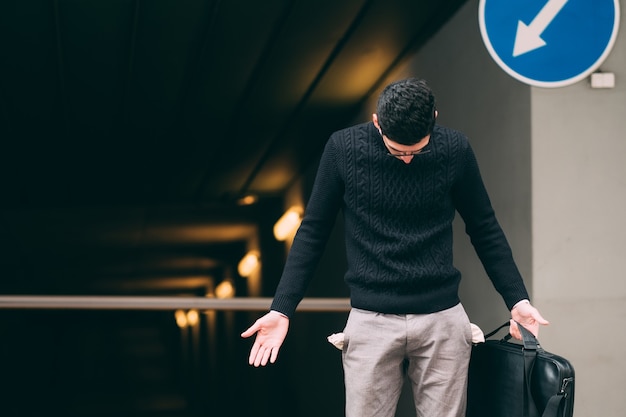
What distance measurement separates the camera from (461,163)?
88.4 inches

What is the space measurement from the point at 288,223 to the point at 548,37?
7.76m

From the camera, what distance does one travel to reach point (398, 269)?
2.18 metres

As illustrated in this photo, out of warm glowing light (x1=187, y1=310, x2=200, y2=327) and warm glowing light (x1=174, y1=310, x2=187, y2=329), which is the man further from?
warm glowing light (x1=174, y1=310, x2=187, y2=329)

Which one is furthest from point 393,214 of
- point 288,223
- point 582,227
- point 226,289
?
point 226,289

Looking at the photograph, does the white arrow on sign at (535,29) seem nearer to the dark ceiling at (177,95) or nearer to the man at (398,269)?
the man at (398,269)

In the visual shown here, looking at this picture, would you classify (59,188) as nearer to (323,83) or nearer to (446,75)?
(323,83)

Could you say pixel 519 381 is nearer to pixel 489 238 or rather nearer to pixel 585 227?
pixel 489 238

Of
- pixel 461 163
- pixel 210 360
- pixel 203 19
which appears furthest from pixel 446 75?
pixel 210 360

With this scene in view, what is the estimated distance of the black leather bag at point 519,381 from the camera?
213 cm

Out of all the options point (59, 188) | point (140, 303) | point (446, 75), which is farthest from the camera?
point (59, 188)

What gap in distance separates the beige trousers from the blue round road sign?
4.06ft

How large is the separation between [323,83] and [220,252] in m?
10.2

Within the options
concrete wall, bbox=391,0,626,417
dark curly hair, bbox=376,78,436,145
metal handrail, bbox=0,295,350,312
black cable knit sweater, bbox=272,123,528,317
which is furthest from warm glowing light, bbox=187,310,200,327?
dark curly hair, bbox=376,78,436,145

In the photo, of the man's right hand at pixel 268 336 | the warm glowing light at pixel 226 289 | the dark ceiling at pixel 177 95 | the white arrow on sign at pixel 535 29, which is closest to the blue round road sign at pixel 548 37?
the white arrow on sign at pixel 535 29
